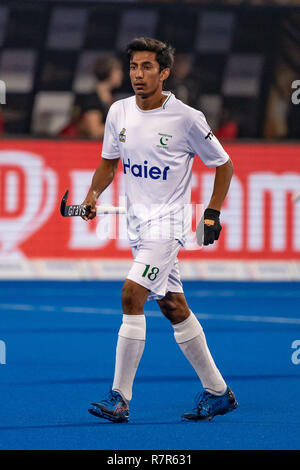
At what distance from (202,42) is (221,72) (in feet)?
1.76

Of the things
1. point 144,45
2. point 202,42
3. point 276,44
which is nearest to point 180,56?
point 202,42

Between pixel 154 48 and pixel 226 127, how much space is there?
10244mm

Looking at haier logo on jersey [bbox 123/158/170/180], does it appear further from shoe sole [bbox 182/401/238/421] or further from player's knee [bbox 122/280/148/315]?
shoe sole [bbox 182/401/238/421]

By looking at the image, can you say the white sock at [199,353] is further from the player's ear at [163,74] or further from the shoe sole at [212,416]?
the player's ear at [163,74]

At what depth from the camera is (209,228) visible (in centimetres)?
643

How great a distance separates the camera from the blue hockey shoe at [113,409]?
247 inches

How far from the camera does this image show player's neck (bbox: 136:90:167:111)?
6.59m

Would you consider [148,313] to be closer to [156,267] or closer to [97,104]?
[97,104]

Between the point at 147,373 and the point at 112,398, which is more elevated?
the point at 147,373

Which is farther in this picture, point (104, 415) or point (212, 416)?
point (212, 416)

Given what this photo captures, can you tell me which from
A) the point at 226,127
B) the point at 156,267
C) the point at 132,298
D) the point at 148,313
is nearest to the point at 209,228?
the point at 156,267

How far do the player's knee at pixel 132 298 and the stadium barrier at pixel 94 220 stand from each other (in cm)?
961

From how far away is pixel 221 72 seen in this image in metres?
16.7

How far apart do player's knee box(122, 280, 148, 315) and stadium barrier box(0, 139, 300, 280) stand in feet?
31.5
